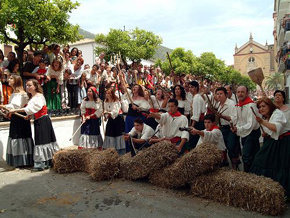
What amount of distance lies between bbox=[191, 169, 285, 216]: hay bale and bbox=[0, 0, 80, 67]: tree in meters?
6.32

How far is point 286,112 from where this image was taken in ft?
14.6

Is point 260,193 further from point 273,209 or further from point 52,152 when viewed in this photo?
point 52,152

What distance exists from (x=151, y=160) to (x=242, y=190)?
1.64m

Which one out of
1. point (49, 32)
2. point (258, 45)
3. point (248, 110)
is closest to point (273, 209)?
point (248, 110)

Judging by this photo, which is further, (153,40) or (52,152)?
(153,40)

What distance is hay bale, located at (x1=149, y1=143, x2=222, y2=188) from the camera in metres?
4.23

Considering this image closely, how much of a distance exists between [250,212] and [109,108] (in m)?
4.55

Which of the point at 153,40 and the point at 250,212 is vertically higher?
the point at 153,40

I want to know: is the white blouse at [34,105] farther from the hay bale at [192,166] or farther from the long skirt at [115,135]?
the hay bale at [192,166]

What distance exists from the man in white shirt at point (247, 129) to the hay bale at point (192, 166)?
37.7 inches

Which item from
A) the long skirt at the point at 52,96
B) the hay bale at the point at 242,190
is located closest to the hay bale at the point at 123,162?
the hay bale at the point at 242,190

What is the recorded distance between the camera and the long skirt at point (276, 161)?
4.22m

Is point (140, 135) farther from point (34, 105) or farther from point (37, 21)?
point (37, 21)

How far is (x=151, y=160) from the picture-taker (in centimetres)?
478
